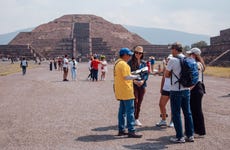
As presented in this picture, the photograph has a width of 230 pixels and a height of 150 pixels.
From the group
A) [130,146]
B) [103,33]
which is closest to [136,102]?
[130,146]

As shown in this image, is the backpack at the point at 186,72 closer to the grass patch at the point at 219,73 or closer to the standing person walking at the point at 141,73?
the standing person walking at the point at 141,73

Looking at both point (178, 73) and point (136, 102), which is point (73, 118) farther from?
point (178, 73)

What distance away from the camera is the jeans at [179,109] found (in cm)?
814

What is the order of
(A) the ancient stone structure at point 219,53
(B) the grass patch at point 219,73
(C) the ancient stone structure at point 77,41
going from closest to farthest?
(B) the grass patch at point 219,73 → (A) the ancient stone structure at point 219,53 → (C) the ancient stone structure at point 77,41

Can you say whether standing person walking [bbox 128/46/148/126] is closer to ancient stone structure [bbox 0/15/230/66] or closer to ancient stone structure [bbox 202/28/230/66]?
ancient stone structure [bbox 202/28/230/66]

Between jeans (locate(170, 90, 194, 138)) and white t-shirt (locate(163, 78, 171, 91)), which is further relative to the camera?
white t-shirt (locate(163, 78, 171, 91))

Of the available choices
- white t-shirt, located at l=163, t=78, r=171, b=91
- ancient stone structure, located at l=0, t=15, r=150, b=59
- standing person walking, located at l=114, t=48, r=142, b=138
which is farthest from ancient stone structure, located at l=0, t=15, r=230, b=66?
standing person walking, located at l=114, t=48, r=142, b=138

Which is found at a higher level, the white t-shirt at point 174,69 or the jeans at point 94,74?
the white t-shirt at point 174,69

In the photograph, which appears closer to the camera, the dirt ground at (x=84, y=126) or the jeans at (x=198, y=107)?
the dirt ground at (x=84, y=126)

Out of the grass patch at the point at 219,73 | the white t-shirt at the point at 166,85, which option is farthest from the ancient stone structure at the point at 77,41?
the white t-shirt at the point at 166,85

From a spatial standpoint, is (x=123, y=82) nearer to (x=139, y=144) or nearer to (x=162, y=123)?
(x=139, y=144)

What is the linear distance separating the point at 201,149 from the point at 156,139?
1121mm

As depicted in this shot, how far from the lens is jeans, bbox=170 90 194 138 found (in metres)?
8.14

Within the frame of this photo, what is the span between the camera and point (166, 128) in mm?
9719
